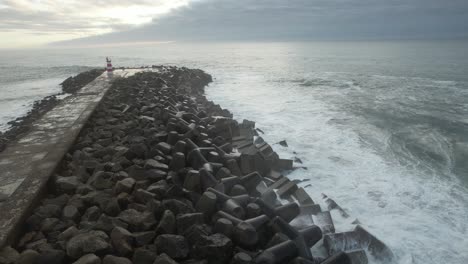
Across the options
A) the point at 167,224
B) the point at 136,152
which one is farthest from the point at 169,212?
the point at 136,152

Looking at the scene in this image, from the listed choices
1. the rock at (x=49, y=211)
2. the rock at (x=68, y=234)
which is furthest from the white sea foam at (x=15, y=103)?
the rock at (x=68, y=234)

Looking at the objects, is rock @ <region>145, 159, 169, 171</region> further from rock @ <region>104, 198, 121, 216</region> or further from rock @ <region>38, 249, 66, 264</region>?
rock @ <region>38, 249, 66, 264</region>

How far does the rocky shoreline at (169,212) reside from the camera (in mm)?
3020

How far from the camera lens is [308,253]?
3.45 meters

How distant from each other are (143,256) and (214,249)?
63 cm

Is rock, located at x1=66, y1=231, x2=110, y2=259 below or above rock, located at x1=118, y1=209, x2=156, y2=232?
above

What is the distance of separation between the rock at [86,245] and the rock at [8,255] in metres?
0.41

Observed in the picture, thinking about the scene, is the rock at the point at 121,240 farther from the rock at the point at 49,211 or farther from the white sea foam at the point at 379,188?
the white sea foam at the point at 379,188

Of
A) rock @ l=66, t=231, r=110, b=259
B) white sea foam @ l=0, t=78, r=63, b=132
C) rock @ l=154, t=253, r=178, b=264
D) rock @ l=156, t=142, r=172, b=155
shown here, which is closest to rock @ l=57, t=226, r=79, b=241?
rock @ l=66, t=231, r=110, b=259

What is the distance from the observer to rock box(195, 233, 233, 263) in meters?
3.02

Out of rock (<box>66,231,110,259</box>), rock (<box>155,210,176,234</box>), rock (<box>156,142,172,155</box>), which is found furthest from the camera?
rock (<box>156,142,172,155</box>)

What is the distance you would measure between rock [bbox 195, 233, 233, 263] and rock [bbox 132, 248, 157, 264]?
406mm

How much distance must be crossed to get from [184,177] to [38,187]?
1.76 metres

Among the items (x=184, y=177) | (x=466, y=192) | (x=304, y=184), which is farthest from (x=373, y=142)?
(x=184, y=177)
